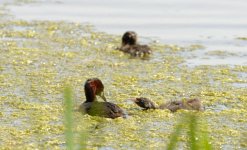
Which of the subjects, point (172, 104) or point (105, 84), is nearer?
point (172, 104)

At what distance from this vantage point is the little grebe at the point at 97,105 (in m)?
6.82

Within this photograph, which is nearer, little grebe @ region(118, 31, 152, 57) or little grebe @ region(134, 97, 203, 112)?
little grebe @ region(134, 97, 203, 112)

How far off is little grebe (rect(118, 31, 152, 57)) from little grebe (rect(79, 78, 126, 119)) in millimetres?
2704

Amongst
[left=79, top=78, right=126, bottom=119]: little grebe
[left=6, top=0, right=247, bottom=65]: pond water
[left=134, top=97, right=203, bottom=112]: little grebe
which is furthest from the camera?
[left=6, top=0, right=247, bottom=65]: pond water

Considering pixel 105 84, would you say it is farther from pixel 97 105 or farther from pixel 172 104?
pixel 172 104

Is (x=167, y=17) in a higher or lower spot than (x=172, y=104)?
higher

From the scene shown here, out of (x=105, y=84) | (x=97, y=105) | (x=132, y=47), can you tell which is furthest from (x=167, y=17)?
(x=97, y=105)

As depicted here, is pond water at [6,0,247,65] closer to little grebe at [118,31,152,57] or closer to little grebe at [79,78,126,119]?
little grebe at [118,31,152,57]

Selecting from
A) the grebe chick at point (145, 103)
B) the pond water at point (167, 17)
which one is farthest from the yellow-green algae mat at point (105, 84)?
the pond water at point (167, 17)

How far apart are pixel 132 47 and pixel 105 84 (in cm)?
220

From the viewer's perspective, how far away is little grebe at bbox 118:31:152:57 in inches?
406

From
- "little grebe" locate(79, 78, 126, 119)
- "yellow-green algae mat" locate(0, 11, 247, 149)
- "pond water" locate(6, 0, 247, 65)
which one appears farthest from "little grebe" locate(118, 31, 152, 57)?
"little grebe" locate(79, 78, 126, 119)

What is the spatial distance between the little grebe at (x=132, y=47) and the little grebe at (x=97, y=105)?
2704 mm

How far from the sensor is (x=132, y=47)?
1052cm
